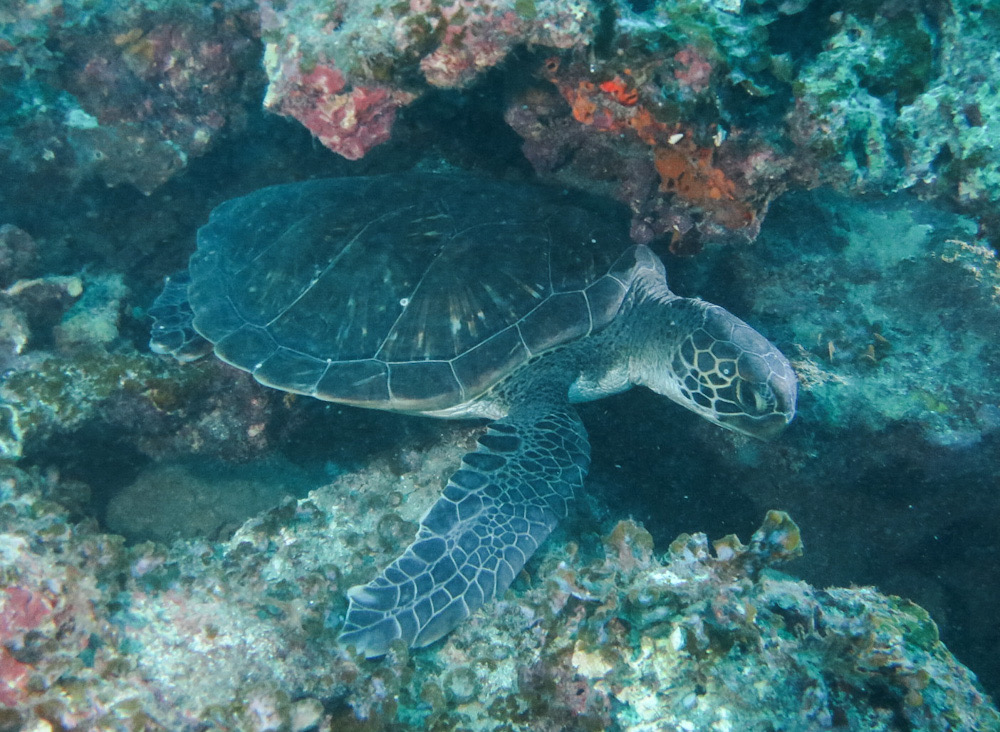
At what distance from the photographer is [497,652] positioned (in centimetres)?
254

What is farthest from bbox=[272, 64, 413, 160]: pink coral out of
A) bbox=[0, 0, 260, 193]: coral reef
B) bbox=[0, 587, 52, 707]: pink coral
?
bbox=[0, 587, 52, 707]: pink coral

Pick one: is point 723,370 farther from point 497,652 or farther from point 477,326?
point 497,652

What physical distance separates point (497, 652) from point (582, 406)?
219cm

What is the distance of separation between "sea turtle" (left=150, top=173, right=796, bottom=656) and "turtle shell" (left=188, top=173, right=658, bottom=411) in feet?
0.03

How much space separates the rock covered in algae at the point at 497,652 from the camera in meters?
1.83

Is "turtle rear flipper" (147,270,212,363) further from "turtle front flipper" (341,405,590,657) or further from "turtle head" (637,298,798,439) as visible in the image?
"turtle head" (637,298,798,439)

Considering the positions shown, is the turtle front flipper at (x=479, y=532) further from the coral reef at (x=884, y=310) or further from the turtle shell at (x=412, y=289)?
→ the coral reef at (x=884, y=310)

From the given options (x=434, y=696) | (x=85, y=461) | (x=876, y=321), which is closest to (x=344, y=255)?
(x=85, y=461)

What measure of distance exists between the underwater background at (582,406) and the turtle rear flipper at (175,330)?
0.47ft

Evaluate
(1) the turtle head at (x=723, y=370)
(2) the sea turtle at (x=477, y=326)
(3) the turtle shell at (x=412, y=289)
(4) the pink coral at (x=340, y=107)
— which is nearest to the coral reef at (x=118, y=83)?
(2) the sea turtle at (x=477, y=326)

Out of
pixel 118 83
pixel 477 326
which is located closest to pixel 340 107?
pixel 477 326

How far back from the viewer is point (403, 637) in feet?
8.21

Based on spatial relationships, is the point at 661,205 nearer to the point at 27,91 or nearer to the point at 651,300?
the point at 651,300

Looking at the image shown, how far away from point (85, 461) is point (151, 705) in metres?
2.27
